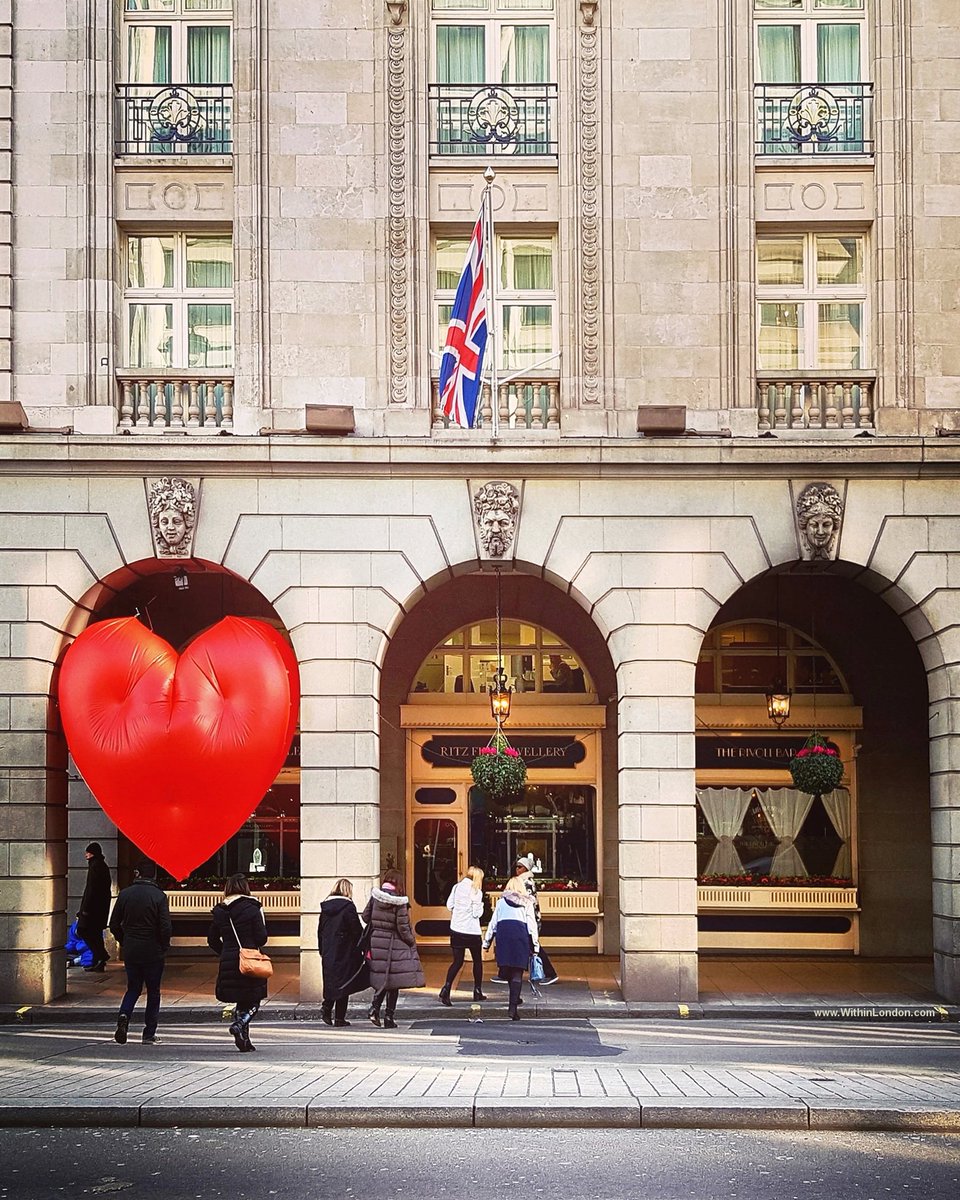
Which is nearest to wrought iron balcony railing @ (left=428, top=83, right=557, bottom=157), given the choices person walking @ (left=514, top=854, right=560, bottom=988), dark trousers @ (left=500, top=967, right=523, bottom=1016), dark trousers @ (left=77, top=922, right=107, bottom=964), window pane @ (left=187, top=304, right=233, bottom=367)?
window pane @ (left=187, top=304, right=233, bottom=367)

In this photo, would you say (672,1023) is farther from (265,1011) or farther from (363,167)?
(363,167)

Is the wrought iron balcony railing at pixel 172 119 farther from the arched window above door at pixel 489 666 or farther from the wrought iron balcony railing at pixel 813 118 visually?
the arched window above door at pixel 489 666

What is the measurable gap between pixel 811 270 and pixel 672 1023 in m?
10.7

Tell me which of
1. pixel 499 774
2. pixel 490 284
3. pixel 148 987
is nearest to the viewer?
pixel 148 987

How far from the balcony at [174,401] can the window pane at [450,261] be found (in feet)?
11.1

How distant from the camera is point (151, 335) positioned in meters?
20.9

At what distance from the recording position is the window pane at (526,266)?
68.9 feet

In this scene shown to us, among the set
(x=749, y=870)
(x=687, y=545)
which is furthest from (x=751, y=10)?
(x=749, y=870)

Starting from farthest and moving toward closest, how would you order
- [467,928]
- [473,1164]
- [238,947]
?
[467,928] < [238,947] < [473,1164]

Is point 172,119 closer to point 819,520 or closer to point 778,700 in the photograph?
point 819,520

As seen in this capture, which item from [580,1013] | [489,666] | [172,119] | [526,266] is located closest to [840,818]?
[489,666]

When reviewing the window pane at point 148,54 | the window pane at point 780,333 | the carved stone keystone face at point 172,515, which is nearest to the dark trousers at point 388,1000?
the carved stone keystone face at point 172,515

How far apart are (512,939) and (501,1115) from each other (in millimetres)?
5794

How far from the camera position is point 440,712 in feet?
79.3
